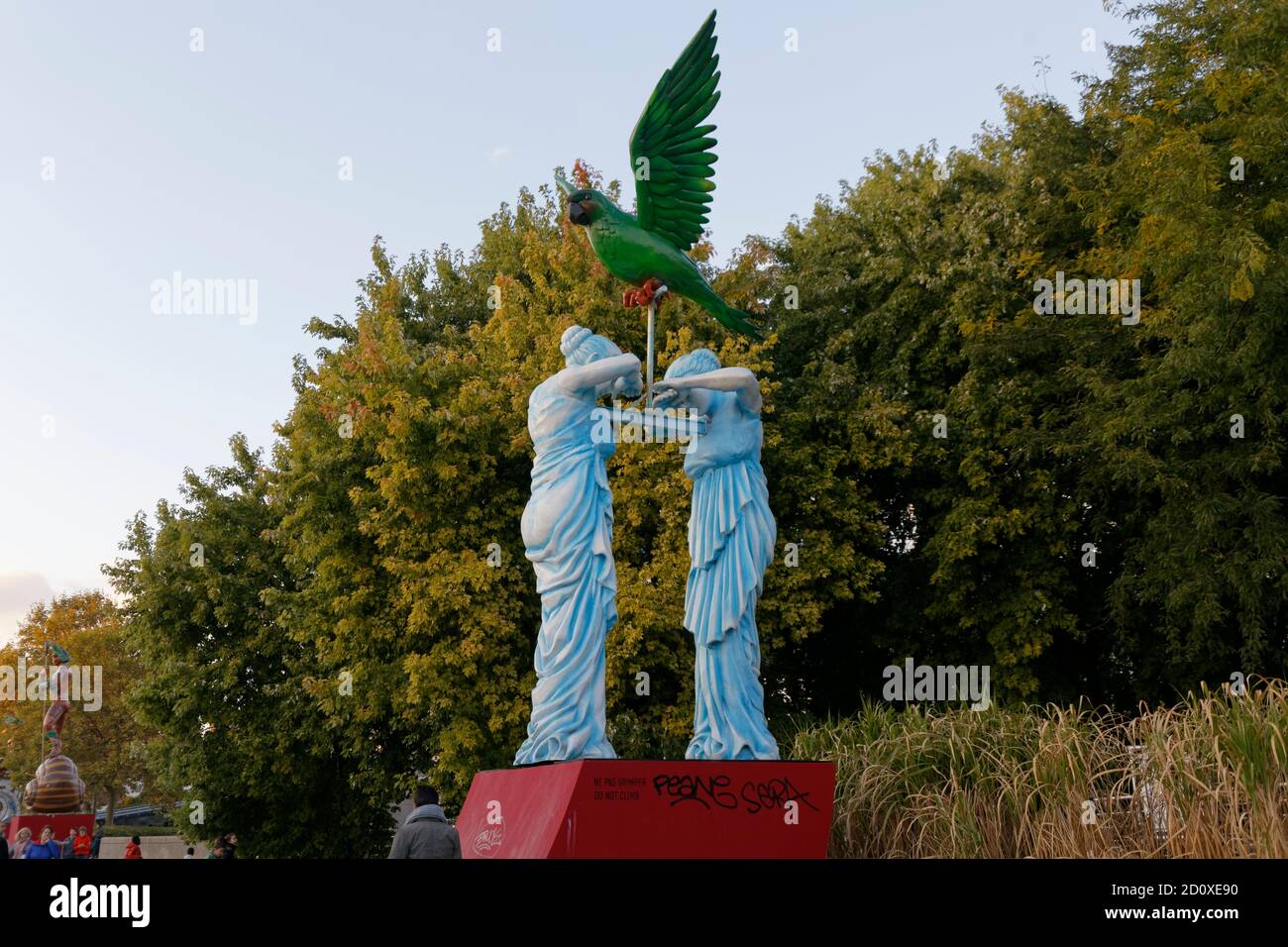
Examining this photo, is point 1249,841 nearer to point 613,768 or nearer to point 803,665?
point 613,768

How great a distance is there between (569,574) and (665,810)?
1.81 metres

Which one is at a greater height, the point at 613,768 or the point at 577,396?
the point at 577,396

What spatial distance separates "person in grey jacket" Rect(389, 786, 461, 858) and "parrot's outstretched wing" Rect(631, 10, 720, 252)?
16.1ft

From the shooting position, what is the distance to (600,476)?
8.99 meters

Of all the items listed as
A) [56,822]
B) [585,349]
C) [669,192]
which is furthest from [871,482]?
[56,822]

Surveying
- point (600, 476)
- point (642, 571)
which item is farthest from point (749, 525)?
point (642, 571)

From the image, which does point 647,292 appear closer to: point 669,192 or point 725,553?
point 669,192

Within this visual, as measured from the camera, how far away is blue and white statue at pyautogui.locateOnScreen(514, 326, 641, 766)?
8375 mm

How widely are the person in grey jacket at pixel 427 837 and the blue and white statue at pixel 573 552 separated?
786 millimetres

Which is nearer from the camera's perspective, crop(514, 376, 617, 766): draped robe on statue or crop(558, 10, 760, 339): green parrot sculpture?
crop(514, 376, 617, 766): draped robe on statue

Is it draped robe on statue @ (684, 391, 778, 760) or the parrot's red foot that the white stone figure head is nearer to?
the parrot's red foot

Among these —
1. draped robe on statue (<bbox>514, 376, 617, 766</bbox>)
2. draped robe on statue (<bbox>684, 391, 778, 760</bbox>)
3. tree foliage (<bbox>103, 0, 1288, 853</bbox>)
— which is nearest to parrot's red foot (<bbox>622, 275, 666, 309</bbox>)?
draped robe on statue (<bbox>684, 391, 778, 760</bbox>)
